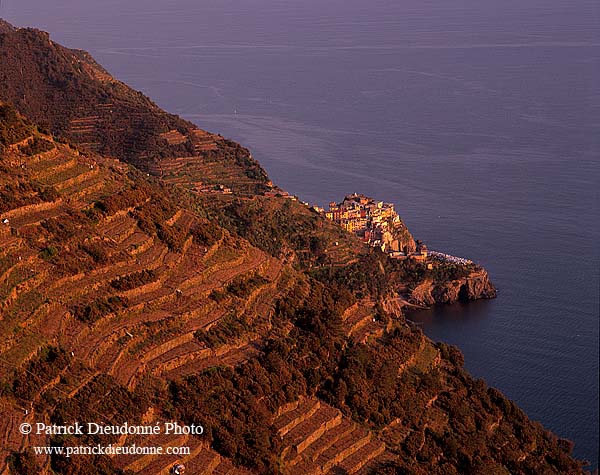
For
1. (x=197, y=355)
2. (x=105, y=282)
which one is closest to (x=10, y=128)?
(x=105, y=282)

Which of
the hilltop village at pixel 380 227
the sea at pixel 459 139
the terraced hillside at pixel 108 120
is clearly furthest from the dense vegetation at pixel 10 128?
the hilltop village at pixel 380 227

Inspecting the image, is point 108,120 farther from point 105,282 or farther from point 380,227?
point 105,282

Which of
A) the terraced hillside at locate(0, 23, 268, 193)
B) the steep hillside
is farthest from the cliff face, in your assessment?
the steep hillside

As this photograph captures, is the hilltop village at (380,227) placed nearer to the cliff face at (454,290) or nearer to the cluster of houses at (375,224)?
the cluster of houses at (375,224)

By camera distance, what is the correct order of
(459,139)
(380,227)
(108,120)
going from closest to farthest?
(380,227)
(108,120)
(459,139)

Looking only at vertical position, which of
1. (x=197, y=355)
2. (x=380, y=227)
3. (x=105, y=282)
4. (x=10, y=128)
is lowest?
(x=197, y=355)

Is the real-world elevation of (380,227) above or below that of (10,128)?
below

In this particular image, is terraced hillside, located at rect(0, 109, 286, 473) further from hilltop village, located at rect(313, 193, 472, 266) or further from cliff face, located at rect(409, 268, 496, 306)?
hilltop village, located at rect(313, 193, 472, 266)
